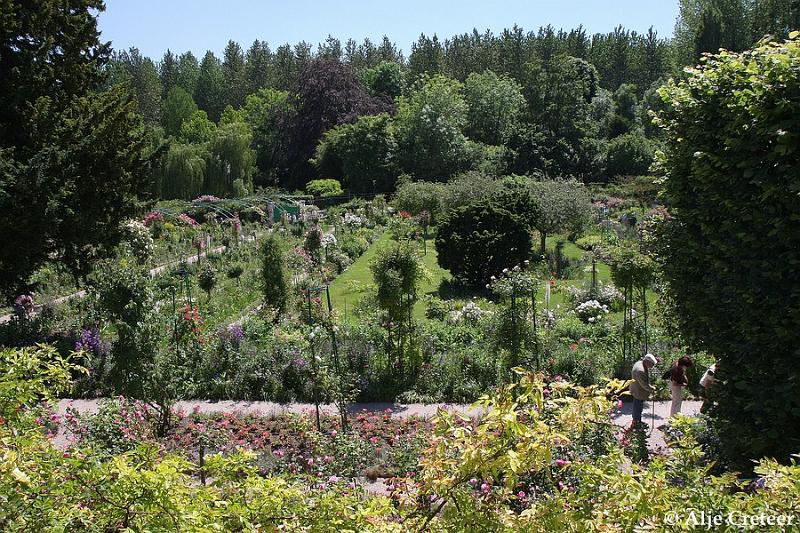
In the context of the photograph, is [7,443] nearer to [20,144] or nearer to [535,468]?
[535,468]

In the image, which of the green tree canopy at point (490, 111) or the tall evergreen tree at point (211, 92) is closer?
the green tree canopy at point (490, 111)

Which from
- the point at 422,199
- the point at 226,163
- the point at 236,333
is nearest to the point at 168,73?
the point at 226,163

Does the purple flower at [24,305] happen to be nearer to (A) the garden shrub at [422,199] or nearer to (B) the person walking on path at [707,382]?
(B) the person walking on path at [707,382]

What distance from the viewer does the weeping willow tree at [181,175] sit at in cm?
3269

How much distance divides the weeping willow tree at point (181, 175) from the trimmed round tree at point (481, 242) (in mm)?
20565

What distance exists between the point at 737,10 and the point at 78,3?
4233 centimetres

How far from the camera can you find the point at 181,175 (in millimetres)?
32969

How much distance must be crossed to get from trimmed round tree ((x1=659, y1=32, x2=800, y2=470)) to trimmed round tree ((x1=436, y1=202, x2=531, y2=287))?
8.27 m

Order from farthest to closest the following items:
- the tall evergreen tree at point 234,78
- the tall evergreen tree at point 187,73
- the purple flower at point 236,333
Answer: the tall evergreen tree at point 187,73
the tall evergreen tree at point 234,78
the purple flower at point 236,333

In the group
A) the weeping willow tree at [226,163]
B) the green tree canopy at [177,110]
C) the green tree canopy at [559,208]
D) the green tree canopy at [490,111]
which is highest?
the green tree canopy at [177,110]

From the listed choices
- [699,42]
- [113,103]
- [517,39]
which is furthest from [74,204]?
[517,39]

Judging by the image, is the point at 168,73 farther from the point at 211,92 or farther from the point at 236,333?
the point at 236,333

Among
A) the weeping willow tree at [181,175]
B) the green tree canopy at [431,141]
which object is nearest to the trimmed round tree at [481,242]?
the green tree canopy at [431,141]

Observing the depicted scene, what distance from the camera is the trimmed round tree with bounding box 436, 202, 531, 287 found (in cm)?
1577
